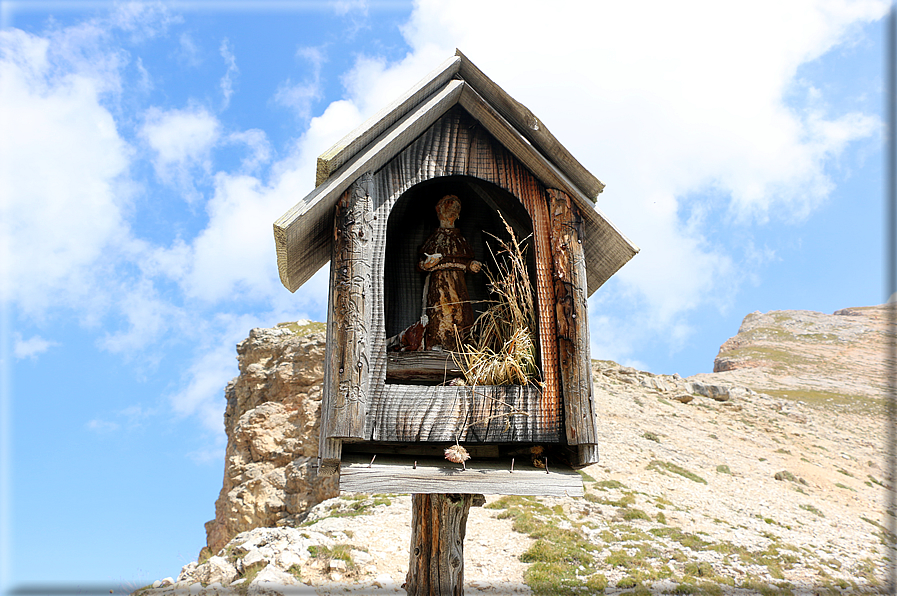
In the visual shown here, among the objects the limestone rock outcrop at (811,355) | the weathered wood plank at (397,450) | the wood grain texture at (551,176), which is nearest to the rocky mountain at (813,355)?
the limestone rock outcrop at (811,355)

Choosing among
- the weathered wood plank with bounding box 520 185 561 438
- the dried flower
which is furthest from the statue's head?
the dried flower

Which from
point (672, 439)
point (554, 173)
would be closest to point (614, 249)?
point (554, 173)

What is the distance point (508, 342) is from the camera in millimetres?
3469

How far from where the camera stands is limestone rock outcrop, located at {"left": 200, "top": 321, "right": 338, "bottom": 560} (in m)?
15.1

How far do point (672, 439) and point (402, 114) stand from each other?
17.2 metres

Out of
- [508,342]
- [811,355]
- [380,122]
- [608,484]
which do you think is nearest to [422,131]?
[380,122]

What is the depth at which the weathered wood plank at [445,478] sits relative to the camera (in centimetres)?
304

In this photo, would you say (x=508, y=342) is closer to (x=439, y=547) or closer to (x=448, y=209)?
(x=448, y=209)

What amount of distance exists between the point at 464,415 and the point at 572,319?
0.85 meters

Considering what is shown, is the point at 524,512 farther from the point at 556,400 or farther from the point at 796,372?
the point at 796,372

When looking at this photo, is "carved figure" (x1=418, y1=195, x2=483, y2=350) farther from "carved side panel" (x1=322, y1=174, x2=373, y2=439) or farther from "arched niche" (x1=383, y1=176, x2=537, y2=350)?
"carved side panel" (x1=322, y1=174, x2=373, y2=439)

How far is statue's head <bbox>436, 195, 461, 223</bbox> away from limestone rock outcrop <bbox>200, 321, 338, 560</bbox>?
460 inches

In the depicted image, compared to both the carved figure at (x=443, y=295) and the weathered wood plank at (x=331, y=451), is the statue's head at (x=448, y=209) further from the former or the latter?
the weathered wood plank at (x=331, y=451)

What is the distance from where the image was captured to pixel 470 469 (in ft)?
10.4
